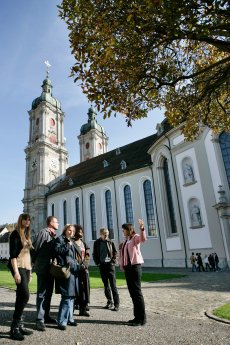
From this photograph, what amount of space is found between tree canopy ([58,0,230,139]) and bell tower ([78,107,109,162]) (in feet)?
155

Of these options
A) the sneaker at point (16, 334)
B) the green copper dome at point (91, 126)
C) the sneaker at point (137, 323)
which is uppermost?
the green copper dome at point (91, 126)

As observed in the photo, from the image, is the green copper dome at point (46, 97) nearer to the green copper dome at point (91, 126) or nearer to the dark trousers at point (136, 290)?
the green copper dome at point (91, 126)

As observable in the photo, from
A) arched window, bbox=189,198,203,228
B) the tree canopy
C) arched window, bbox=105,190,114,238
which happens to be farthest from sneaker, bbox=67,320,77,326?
arched window, bbox=105,190,114,238

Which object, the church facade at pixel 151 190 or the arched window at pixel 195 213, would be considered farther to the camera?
the arched window at pixel 195 213

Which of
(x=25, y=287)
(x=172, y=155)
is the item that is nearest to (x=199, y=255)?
(x=172, y=155)

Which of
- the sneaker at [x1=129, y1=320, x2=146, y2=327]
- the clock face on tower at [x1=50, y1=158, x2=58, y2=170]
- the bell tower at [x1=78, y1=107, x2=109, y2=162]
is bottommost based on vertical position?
the sneaker at [x1=129, y1=320, x2=146, y2=327]

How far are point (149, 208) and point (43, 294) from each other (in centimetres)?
2348

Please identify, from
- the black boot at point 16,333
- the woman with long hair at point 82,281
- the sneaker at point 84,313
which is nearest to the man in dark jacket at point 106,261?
the woman with long hair at point 82,281

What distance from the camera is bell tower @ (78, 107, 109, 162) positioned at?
180 ft

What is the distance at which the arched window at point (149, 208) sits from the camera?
90.4 ft

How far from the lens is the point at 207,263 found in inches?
779

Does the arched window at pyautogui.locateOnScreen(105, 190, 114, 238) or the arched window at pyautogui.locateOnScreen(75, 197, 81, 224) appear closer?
the arched window at pyautogui.locateOnScreen(105, 190, 114, 238)

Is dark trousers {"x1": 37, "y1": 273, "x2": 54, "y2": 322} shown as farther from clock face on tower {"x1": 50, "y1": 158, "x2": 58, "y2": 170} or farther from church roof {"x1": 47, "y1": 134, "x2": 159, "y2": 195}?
clock face on tower {"x1": 50, "y1": 158, "x2": 58, "y2": 170}

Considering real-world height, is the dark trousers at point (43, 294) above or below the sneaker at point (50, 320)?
above
